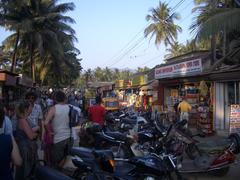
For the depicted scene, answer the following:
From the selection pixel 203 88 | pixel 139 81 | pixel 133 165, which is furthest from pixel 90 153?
pixel 139 81

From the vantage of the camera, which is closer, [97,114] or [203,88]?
[97,114]

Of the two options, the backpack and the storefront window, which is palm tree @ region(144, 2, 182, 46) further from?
the backpack

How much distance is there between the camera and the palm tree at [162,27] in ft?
173

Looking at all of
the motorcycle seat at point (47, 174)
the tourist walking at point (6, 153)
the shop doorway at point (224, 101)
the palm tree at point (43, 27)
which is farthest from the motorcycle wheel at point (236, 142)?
the palm tree at point (43, 27)

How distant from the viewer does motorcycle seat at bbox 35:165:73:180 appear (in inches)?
188

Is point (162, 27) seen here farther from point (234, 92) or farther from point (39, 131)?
point (39, 131)

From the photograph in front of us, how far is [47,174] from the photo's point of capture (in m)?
4.87

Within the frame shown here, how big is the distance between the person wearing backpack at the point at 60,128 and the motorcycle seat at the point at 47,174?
299cm

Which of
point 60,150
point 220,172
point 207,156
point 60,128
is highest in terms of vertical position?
point 60,128

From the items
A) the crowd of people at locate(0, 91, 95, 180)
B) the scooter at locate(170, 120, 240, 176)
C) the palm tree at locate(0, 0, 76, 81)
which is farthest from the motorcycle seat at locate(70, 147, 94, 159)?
the palm tree at locate(0, 0, 76, 81)

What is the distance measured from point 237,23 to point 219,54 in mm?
7988

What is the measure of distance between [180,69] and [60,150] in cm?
1618

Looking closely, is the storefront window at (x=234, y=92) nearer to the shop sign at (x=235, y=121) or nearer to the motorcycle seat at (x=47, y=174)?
the shop sign at (x=235, y=121)

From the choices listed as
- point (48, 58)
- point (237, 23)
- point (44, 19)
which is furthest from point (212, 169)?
point (48, 58)
